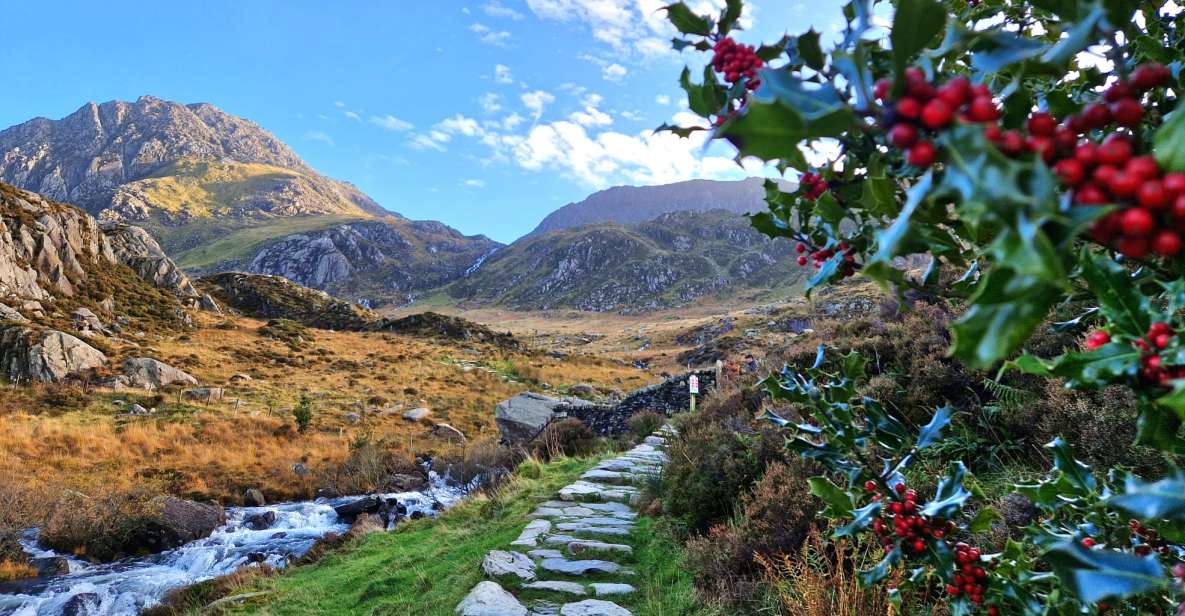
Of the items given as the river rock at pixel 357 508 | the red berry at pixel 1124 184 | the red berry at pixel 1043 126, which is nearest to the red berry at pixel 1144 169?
the red berry at pixel 1124 184

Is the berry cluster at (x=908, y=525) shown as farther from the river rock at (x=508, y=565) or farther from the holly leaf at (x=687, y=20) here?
the river rock at (x=508, y=565)

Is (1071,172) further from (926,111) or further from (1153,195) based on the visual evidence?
(926,111)

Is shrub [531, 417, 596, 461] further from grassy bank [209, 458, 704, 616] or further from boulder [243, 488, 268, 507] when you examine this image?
boulder [243, 488, 268, 507]

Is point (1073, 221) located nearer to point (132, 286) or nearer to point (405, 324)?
point (132, 286)

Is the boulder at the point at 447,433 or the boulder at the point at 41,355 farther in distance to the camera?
the boulder at the point at 41,355

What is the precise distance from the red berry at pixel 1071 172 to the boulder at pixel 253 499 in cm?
1618

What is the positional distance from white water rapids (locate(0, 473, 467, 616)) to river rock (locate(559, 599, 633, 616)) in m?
7.48

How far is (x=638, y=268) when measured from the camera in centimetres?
11931

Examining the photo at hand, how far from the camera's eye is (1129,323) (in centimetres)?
97

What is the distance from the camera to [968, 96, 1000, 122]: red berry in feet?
2.45

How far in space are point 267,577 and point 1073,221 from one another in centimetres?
990

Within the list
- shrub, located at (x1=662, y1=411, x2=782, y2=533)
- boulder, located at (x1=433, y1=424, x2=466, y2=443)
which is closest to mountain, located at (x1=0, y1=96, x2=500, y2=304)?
boulder, located at (x1=433, y1=424, x2=466, y2=443)

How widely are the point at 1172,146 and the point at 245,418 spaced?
74.1ft

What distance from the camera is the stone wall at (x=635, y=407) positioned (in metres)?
15.3
